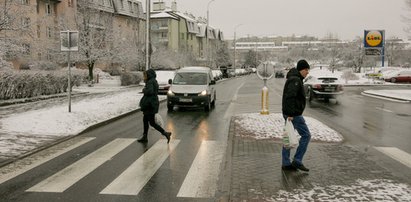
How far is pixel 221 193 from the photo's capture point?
541 cm

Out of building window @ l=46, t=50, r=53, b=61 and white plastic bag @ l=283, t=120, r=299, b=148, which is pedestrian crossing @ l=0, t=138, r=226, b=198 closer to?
white plastic bag @ l=283, t=120, r=299, b=148

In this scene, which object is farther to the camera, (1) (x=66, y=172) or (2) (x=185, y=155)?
(2) (x=185, y=155)

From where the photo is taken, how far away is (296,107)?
251 inches

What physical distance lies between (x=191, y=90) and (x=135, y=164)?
29.5 ft

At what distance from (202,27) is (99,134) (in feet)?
307

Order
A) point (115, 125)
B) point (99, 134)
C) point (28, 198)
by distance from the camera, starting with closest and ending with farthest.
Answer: point (28, 198), point (99, 134), point (115, 125)

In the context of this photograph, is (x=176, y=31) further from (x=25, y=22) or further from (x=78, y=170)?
(x=78, y=170)

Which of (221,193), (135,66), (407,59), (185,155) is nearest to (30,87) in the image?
(185,155)

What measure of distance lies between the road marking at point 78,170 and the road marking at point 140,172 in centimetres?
68

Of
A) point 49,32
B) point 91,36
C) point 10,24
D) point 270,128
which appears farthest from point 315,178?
point 49,32

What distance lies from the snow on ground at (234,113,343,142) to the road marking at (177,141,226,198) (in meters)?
1.44

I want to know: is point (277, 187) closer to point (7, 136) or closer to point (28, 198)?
point (28, 198)

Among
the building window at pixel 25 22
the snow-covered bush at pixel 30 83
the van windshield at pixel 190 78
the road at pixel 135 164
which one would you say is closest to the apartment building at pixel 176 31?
the snow-covered bush at pixel 30 83

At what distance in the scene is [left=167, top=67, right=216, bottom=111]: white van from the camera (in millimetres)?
15773
